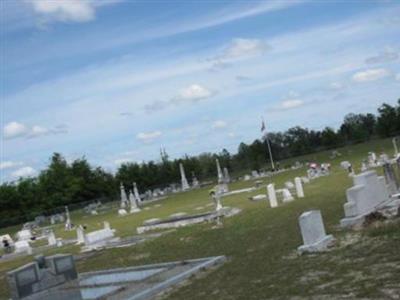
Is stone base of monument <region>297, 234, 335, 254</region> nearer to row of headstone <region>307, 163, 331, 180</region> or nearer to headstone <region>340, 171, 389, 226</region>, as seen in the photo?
headstone <region>340, 171, 389, 226</region>

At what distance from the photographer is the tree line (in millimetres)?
73250

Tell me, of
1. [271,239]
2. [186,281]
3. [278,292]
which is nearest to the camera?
[278,292]

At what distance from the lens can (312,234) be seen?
1306 centimetres

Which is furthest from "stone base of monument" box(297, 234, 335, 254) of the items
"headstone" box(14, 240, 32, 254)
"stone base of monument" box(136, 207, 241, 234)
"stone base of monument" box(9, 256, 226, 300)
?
"headstone" box(14, 240, 32, 254)

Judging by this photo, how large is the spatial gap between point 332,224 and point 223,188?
1173 inches

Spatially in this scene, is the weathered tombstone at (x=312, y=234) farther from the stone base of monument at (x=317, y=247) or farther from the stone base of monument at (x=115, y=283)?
the stone base of monument at (x=115, y=283)

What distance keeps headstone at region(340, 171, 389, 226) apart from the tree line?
2195 inches

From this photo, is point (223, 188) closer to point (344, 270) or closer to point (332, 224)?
point (332, 224)

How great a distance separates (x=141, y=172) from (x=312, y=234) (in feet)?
243

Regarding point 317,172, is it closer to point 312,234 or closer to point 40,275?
point 312,234

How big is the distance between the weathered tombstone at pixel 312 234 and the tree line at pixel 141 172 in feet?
197

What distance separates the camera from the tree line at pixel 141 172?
73250mm

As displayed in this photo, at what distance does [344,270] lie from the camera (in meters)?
10.4

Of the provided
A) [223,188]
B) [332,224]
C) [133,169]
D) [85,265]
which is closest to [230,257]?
[332,224]
